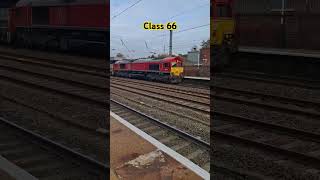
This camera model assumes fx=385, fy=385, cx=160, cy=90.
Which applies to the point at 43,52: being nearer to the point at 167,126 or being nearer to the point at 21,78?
the point at 21,78

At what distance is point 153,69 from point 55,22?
13411mm

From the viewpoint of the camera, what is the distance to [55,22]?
47.6 feet

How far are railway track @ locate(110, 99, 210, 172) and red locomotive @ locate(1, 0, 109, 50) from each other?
31.9 ft

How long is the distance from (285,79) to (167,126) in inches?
510

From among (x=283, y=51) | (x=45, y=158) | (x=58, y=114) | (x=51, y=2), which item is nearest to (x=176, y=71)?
(x=45, y=158)

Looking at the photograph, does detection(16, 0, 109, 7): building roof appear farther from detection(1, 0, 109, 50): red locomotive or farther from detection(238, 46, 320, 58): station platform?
detection(238, 46, 320, 58): station platform

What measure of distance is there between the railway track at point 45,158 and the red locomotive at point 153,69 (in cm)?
267

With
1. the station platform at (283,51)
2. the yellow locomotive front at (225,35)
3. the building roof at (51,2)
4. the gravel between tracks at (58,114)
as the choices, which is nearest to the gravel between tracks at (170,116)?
the gravel between tracks at (58,114)

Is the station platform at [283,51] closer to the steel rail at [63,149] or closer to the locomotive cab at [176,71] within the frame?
the steel rail at [63,149]

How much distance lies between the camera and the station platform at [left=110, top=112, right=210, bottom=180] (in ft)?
5.19

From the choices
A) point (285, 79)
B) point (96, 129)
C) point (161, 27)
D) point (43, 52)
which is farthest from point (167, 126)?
point (43, 52)

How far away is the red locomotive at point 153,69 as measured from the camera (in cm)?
173

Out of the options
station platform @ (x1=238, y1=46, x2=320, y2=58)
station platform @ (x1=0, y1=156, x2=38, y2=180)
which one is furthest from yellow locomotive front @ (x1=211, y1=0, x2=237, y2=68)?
station platform @ (x1=0, y1=156, x2=38, y2=180)

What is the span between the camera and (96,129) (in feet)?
22.3
